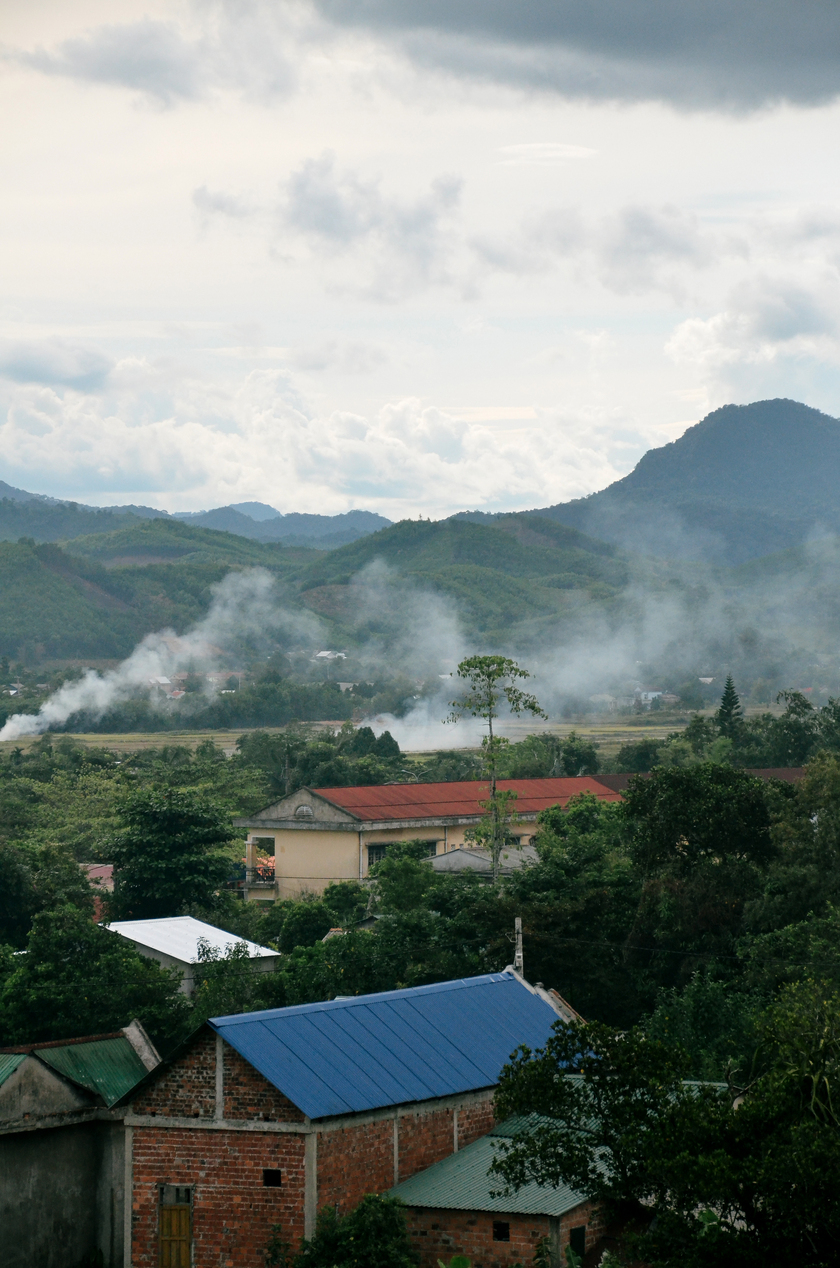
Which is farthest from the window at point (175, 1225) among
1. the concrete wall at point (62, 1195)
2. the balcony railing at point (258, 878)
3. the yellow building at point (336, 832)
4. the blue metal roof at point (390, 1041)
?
the balcony railing at point (258, 878)

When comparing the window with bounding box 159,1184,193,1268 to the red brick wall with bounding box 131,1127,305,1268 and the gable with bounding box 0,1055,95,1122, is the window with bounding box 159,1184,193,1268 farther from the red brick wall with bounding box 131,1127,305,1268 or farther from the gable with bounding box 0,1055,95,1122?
the gable with bounding box 0,1055,95,1122

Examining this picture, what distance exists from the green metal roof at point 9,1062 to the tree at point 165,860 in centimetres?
1890

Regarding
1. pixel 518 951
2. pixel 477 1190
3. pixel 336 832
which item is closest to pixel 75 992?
pixel 518 951

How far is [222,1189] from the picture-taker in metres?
17.0

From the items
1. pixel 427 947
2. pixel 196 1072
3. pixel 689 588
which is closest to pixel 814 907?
pixel 427 947

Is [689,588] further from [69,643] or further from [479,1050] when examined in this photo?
[479,1050]

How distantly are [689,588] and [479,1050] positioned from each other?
573 ft

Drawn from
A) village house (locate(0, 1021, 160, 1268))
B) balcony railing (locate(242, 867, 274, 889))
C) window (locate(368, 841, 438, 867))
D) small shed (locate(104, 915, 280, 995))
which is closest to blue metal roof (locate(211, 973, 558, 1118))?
village house (locate(0, 1021, 160, 1268))

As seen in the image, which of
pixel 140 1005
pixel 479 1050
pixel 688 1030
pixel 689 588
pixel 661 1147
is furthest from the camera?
pixel 689 588

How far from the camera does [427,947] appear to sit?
28.8m

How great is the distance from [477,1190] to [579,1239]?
3.98ft

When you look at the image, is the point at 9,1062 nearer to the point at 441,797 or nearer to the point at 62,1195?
the point at 62,1195

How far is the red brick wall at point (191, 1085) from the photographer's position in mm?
17172

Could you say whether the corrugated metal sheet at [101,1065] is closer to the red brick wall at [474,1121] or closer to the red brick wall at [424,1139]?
the red brick wall at [424,1139]
